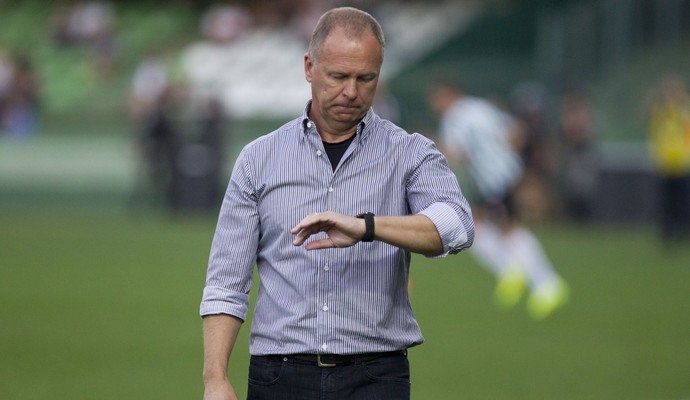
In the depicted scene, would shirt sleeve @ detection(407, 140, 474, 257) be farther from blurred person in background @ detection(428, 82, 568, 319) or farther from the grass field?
blurred person in background @ detection(428, 82, 568, 319)

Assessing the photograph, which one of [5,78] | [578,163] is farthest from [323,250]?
[5,78]

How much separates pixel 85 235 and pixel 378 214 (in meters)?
21.1

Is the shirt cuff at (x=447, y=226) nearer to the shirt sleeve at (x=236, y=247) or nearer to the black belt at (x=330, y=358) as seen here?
the black belt at (x=330, y=358)

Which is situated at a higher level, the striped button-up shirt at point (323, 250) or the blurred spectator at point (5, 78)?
the blurred spectator at point (5, 78)

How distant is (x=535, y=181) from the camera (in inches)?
1101

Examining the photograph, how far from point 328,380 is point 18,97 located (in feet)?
100

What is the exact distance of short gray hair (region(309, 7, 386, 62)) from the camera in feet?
14.4

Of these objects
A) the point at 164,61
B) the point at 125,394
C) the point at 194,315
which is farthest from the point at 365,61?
the point at 164,61

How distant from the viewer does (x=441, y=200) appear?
4.43 metres

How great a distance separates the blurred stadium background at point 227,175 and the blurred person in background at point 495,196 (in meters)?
0.48

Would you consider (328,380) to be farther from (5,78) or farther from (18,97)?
(5,78)

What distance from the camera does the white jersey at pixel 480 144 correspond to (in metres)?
17.8

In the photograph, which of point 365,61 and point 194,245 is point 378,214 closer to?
point 365,61

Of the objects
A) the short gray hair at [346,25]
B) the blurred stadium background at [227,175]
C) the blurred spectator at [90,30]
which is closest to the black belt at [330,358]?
the short gray hair at [346,25]
